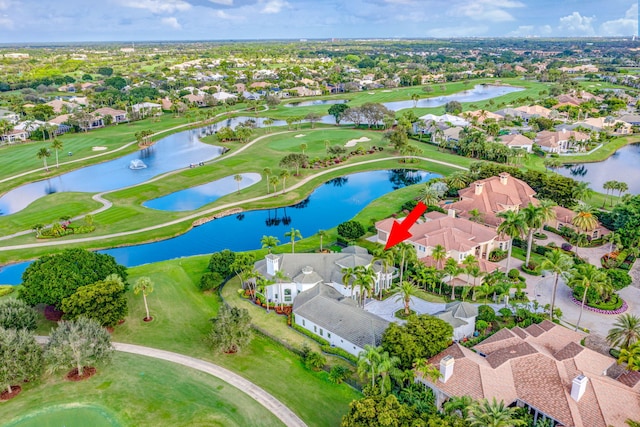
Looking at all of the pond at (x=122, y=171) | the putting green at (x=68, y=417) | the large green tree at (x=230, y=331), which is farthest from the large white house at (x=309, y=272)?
the pond at (x=122, y=171)

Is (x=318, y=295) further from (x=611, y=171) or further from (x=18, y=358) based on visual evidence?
(x=611, y=171)

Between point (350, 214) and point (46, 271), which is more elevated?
point (46, 271)

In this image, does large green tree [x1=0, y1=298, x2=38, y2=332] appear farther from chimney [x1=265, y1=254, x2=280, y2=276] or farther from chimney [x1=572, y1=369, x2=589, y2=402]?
chimney [x1=572, y1=369, x2=589, y2=402]

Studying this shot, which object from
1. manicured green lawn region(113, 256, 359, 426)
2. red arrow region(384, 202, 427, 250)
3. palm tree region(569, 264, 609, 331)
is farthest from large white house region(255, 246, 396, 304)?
Answer: palm tree region(569, 264, 609, 331)

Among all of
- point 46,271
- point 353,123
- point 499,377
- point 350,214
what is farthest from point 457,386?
point 353,123

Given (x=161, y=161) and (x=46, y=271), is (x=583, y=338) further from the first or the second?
(x=161, y=161)

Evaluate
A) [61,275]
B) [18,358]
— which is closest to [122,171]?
[61,275]
